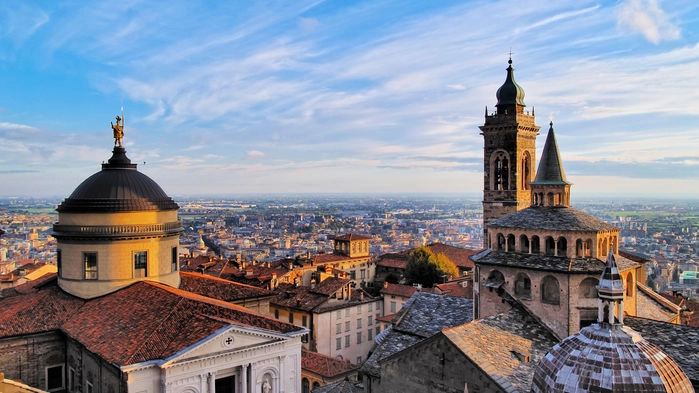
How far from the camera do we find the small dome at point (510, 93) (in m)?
44.1

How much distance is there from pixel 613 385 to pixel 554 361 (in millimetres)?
1312

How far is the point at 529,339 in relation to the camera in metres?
20.5

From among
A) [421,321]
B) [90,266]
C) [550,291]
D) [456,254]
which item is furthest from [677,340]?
[456,254]

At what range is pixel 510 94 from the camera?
145 ft

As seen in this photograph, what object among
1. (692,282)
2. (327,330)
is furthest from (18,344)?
(692,282)

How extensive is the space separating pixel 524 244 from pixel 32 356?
911 inches

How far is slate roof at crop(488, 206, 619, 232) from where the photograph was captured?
73.6 feet

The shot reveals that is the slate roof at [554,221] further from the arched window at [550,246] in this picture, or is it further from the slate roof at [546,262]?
the slate roof at [546,262]

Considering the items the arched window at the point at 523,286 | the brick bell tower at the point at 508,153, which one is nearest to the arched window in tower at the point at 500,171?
the brick bell tower at the point at 508,153

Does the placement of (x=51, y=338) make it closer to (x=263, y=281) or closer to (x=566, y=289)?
(x=566, y=289)

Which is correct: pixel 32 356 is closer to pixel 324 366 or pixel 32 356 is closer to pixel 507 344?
pixel 324 366

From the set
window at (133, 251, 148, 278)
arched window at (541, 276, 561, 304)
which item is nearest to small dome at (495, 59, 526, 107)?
arched window at (541, 276, 561, 304)

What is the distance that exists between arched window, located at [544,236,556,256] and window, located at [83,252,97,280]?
22515mm

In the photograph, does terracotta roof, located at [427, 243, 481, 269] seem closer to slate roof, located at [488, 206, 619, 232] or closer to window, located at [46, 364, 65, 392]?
slate roof, located at [488, 206, 619, 232]
